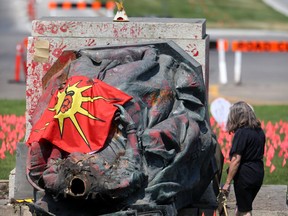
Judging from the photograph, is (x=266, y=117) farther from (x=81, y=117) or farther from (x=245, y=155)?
(x=81, y=117)

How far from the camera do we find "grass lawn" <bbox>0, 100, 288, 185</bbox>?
13.7m

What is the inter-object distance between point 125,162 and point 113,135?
36 cm

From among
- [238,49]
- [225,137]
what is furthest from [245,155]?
[238,49]

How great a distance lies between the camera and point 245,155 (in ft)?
35.4

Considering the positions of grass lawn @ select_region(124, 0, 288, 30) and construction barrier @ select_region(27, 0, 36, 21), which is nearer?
construction barrier @ select_region(27, 0, 36, 21)

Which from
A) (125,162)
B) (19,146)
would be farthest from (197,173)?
(19,146)

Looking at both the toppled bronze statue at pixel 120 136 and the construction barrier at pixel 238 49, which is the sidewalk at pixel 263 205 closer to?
the toppled bronze statue at pixel 120 136

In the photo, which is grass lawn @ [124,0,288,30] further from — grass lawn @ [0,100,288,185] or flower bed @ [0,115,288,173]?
flower bed @ [0,115,288,173]

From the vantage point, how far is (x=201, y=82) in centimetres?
1039

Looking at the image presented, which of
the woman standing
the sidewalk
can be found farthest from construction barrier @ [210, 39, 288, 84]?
the woman standing

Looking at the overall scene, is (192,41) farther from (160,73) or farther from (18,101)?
(18,101)

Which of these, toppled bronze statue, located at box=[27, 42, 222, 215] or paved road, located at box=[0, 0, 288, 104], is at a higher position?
paved road, located at box=[0, 0, 288, 104]

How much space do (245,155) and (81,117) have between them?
210cm

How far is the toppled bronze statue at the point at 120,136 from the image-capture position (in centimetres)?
903
